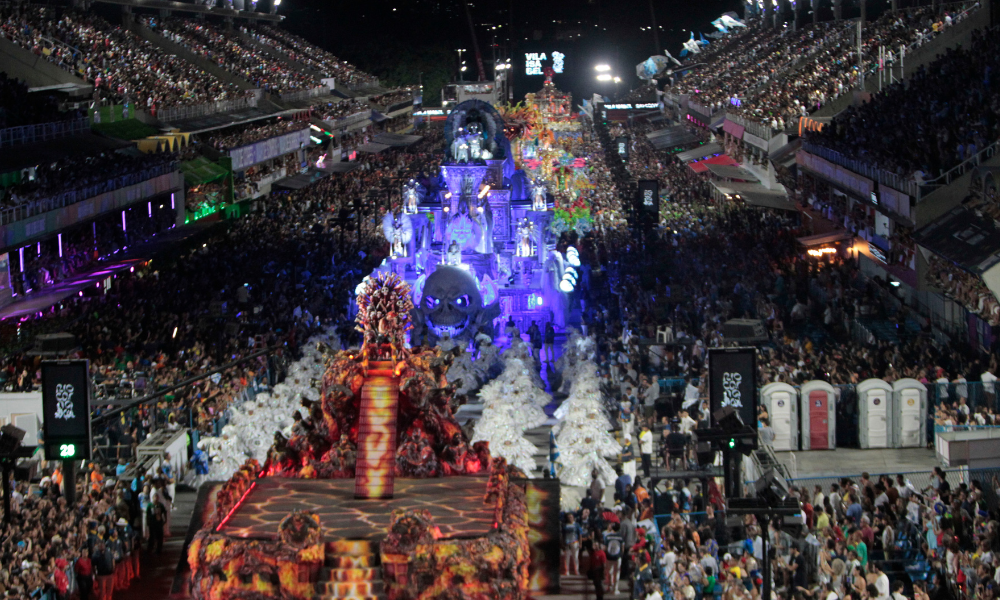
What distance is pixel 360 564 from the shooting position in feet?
35.9

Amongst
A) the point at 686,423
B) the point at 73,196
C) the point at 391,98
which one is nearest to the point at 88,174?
the point at 73,196

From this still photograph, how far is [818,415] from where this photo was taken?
70.2 feet

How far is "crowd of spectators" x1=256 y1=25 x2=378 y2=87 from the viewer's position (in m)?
85.0

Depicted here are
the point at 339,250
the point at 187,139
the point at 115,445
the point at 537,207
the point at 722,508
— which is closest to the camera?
the point at 722,508

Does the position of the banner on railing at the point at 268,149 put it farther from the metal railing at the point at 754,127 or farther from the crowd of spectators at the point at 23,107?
the metal railing at the point at 754,127

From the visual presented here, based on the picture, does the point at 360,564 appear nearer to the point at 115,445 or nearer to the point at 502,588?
the point at 502,588

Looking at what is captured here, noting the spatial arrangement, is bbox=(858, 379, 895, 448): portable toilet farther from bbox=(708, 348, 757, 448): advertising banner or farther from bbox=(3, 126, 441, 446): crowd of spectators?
bbox=(3, 126, 441, 446): crowd of spectators

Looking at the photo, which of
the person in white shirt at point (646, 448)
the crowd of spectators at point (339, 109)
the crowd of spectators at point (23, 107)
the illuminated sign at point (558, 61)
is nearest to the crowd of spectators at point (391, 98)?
the crowd of spectators at point (339, 109)

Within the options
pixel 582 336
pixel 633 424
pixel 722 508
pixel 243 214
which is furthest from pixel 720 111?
pixel 722 508

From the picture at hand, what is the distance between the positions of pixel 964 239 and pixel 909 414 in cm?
528

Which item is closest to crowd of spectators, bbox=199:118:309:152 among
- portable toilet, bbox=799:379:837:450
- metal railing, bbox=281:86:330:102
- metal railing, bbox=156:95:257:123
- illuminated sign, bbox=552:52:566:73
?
metal railing, bbox=156:95:257:123

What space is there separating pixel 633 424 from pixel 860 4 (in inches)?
1678

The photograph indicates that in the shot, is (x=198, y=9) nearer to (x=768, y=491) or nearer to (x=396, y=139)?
(x=396, y=139)

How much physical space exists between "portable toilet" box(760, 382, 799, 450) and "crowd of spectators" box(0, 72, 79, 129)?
902 inches
